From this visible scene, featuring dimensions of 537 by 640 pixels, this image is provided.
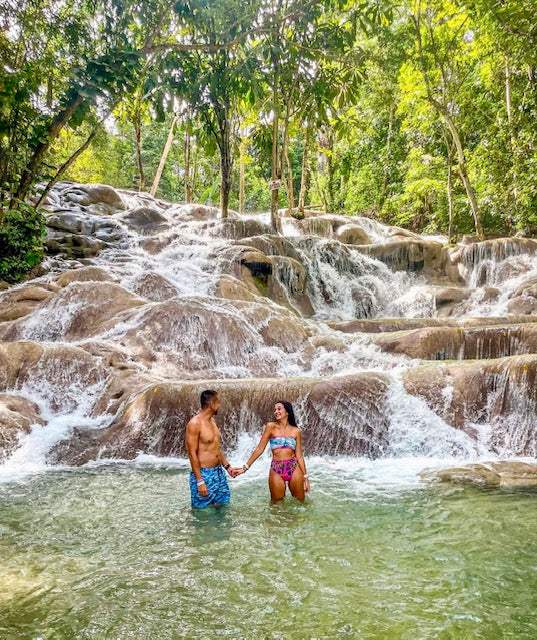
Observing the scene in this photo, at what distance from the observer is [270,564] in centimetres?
375

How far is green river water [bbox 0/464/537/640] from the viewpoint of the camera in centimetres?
294

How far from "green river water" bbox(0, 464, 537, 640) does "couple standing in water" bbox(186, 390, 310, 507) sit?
18cm

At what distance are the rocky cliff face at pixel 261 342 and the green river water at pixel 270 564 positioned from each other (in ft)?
5.72

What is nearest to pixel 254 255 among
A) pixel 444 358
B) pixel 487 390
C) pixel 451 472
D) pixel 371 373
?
pixel 444 358

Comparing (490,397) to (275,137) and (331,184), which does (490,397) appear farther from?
(331,184)

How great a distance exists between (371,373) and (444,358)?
268 cm

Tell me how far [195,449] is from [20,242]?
1067 centimetres

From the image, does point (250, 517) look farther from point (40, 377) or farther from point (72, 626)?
point (40, 377)

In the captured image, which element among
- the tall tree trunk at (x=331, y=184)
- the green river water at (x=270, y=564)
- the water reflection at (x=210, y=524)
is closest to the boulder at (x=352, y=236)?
the tall tree trunk at (x=331, y=184)

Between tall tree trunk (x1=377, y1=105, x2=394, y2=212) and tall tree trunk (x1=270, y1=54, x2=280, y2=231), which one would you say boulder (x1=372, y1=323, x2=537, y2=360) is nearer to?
tall tree trunk (x1=270, y1=54, x2=280, y2=231)

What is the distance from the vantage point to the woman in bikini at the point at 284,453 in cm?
504

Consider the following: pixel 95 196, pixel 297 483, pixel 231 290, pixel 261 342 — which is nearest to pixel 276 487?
pixel 297 483

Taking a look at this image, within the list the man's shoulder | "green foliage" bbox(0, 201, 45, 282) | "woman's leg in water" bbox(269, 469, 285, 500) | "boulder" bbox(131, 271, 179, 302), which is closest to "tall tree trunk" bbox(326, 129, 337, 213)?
"boulder" bbox(131, 271, 179, 302)

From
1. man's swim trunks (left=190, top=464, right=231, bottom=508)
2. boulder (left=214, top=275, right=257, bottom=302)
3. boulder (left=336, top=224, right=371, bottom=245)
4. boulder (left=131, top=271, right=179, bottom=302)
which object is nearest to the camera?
man's swim trunks (left=190, top=464, right=231, bottom=508)
